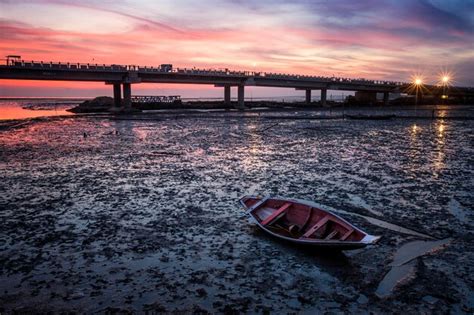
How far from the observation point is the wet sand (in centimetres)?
595

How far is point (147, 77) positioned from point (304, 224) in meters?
73.4

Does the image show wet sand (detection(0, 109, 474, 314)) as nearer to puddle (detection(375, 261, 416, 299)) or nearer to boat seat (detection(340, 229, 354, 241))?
puddle (detection(375, 261, 416, 299))

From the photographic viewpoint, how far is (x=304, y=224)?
8.47 meters

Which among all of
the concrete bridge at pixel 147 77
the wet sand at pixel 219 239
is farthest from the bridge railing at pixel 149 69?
the wet sand at pixel 219 239

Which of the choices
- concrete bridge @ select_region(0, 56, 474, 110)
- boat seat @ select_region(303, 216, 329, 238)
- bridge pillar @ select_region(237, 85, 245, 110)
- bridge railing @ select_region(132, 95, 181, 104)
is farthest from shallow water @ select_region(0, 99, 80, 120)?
boat seat @ select_region(303, 216, 329, 238)

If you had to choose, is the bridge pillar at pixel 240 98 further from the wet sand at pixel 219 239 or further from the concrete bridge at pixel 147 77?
the wet sand at pixel 219 239

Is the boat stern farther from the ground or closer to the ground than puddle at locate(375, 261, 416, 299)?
farther from the ground

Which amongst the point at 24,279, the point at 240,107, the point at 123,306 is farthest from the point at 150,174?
the point at 240,107

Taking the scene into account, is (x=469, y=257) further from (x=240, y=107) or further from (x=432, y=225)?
(x=240, y=107)

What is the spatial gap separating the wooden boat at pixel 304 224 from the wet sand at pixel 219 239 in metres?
0.36

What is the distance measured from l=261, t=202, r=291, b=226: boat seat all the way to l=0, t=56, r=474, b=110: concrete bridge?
63.0m

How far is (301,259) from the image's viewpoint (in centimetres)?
729

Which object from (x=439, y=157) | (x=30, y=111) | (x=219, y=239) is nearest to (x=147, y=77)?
(x=30, y=111)

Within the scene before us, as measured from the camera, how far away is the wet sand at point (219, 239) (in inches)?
234
